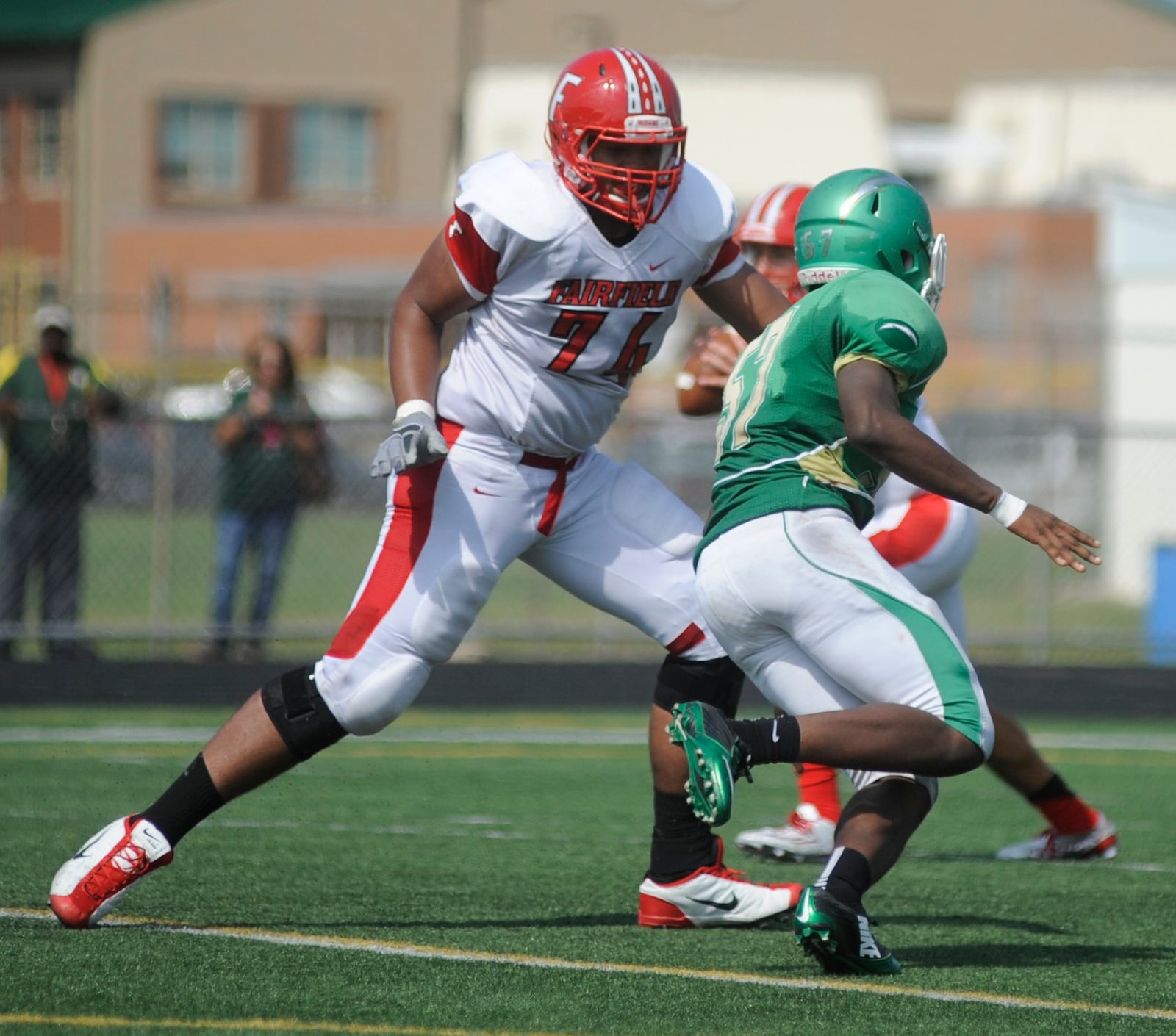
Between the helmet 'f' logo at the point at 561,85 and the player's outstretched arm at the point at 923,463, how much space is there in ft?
3.51

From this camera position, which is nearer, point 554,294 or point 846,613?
point 846,613

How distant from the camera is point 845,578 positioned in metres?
3.94

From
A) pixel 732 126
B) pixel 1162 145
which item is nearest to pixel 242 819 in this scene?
pixel 732 126

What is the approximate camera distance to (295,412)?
11.5 m

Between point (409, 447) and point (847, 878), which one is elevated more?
point (409, 447)

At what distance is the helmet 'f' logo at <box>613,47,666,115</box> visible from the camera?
4.40 metres

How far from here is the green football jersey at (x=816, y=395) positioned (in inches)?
154

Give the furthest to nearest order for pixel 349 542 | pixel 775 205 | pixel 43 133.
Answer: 1. pixel 43 133
2. pixel 349 542
3. pixel 775 205

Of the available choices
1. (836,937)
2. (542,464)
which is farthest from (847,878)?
(542,464)

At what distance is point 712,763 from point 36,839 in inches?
108

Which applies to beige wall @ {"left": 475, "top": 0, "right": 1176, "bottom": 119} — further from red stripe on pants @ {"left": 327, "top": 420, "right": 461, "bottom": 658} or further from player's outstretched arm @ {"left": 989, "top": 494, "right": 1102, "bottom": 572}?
player's outstretched arm @ {"left": 989, "top": 494, "right": 1102, "bottom": 572}

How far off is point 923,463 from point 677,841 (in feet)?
4.30

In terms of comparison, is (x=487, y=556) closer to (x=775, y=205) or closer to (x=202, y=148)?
(x=775, y=205)

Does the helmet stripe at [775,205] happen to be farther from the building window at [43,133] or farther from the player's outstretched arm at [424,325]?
the building window at [43,133]
